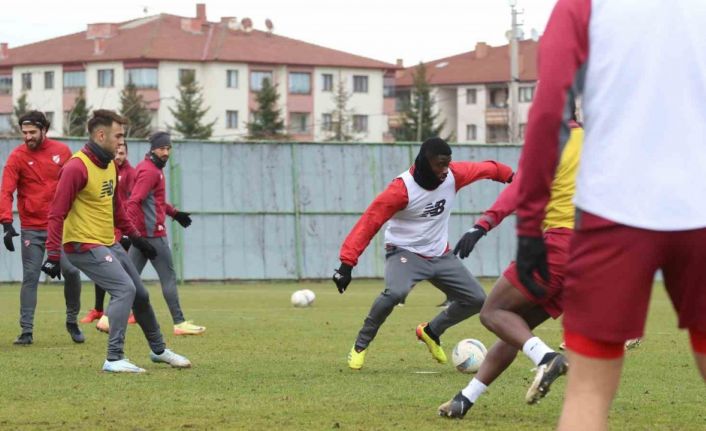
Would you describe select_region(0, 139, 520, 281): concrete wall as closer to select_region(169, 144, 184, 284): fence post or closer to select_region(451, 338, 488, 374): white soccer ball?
select_region(169, 144, 184, 284): fence post

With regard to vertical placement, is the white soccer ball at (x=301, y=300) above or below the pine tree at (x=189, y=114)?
below

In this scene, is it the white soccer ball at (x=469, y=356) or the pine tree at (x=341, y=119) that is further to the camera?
the pine tree at (x=341, y=119)

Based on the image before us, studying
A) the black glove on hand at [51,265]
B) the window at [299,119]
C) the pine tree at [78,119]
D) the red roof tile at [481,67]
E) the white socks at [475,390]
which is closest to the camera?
the white socks at [475,390]

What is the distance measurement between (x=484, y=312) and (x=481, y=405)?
1092 mm

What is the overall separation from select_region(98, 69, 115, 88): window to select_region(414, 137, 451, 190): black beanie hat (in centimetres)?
8955

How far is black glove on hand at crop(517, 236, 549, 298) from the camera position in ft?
14.7

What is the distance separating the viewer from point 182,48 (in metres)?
98.2

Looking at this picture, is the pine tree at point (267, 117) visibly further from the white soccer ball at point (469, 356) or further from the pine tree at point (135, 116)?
the white soccer ball at point (469, 356)

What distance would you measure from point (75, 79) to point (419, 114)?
103 ft

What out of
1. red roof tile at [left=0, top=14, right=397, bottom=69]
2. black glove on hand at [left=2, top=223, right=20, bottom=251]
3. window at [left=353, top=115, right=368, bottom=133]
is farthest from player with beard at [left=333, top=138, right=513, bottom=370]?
window at [left=353, top=115, right=368, bottom=133]

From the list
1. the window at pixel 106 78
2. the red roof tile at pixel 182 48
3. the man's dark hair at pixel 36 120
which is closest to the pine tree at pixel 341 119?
the red roof tile at pixel 182 48

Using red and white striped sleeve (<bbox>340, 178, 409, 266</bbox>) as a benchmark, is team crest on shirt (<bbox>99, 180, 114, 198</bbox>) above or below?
above

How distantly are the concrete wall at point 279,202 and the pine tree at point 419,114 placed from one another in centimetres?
Result: 5407

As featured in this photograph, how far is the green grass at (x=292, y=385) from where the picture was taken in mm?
8320
